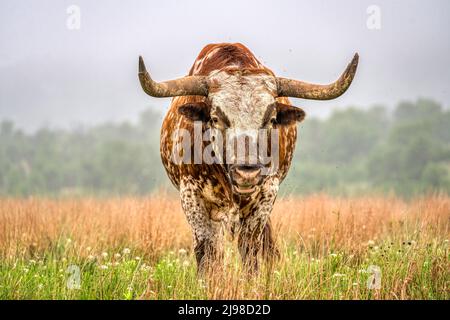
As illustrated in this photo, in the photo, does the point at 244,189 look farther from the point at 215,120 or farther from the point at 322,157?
the point at 322,157

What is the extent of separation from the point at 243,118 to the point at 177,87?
0.82m

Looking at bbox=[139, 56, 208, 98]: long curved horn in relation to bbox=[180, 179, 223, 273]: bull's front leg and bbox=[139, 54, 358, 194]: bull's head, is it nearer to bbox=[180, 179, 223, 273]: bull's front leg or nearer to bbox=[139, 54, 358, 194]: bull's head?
bbox=[139, 54, 358, 194]: bull's head

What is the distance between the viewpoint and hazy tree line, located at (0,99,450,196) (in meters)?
68.1

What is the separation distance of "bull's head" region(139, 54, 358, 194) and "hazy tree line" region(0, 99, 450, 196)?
4704cm

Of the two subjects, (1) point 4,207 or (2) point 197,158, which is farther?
(1) point 4,207

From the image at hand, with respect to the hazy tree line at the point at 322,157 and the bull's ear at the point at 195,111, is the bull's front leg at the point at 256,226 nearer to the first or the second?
the bull's ear at the point at 195,111

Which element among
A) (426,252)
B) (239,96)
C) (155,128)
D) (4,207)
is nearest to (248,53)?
(239,96)

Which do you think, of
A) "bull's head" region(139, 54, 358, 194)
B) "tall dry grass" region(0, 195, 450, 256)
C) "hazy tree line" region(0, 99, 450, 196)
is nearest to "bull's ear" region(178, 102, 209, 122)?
"bull's head" region(139, 54, 358, 194)

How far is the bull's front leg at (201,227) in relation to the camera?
22.1 ft

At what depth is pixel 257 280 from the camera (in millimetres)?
5875

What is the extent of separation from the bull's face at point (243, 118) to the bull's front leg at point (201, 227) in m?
0.71
